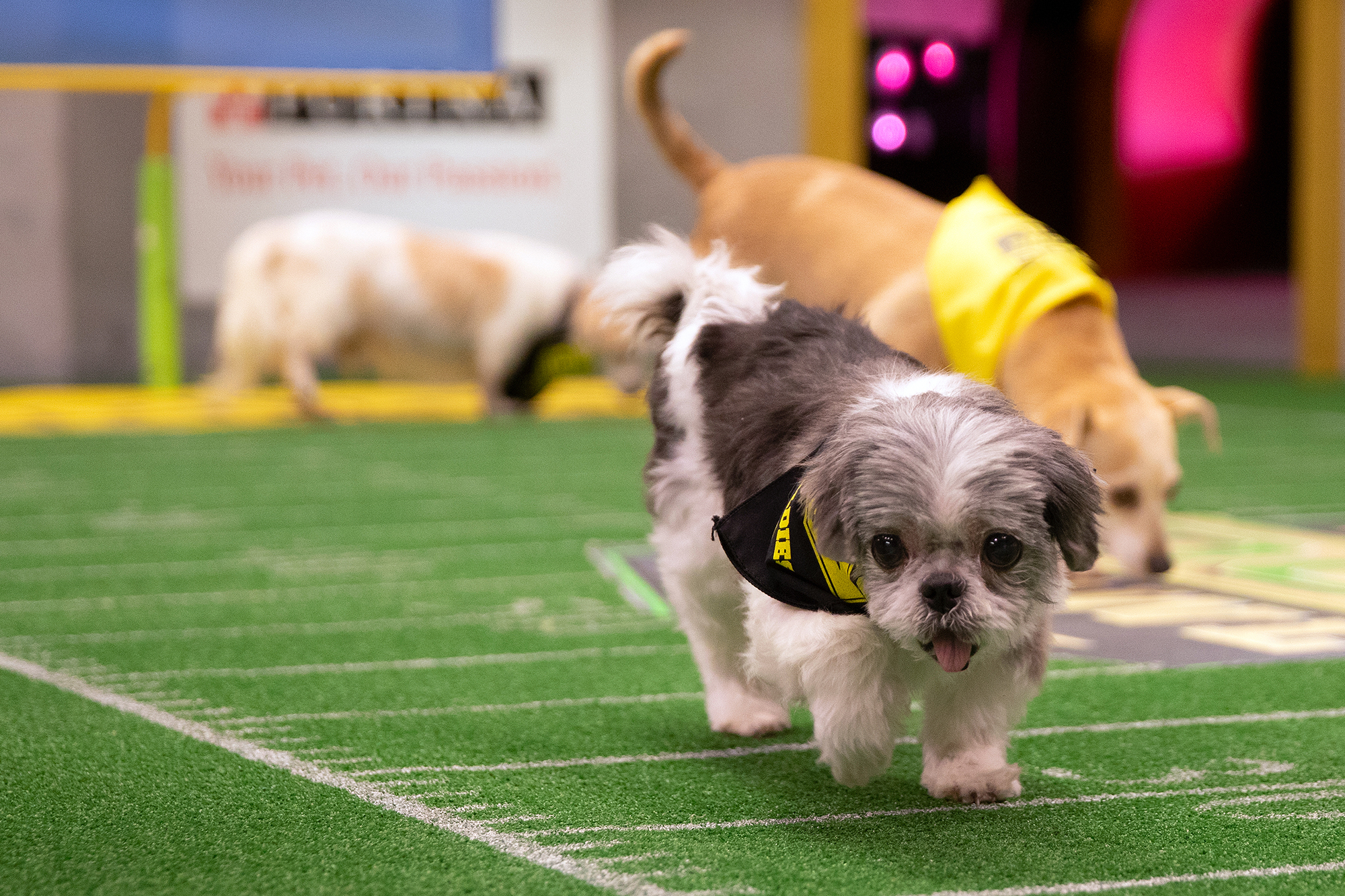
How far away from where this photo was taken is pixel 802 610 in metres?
2.42

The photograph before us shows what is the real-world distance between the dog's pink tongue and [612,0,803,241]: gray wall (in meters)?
10.3

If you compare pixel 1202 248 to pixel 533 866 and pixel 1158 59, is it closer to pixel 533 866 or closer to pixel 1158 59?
pixel 1158 59

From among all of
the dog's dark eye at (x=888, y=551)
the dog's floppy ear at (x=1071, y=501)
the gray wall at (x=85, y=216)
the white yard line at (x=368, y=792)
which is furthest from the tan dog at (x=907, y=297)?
the gray wall at (x=85, y=216)

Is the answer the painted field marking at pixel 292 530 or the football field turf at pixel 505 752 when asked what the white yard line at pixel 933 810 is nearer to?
the football field turf at pixel 505 752

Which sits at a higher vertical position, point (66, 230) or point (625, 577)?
point (66, 230)

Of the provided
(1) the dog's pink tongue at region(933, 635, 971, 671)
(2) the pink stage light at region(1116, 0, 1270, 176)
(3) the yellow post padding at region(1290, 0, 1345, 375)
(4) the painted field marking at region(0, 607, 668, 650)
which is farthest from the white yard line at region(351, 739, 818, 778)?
(2) the pink stage light at region(1116, 0, 1270, 176)

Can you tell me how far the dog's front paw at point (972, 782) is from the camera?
2.49 meters

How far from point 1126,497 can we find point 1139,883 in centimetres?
240

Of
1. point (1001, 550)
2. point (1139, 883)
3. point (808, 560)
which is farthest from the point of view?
point (808, 560)

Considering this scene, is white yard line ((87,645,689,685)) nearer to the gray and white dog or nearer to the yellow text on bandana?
the gray and white dog

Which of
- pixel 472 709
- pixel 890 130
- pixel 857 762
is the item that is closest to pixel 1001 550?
pixel 857 762

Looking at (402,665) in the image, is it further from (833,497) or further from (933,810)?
(833,497)

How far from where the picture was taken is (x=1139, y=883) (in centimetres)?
211

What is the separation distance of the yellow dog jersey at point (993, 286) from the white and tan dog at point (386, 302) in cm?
474
